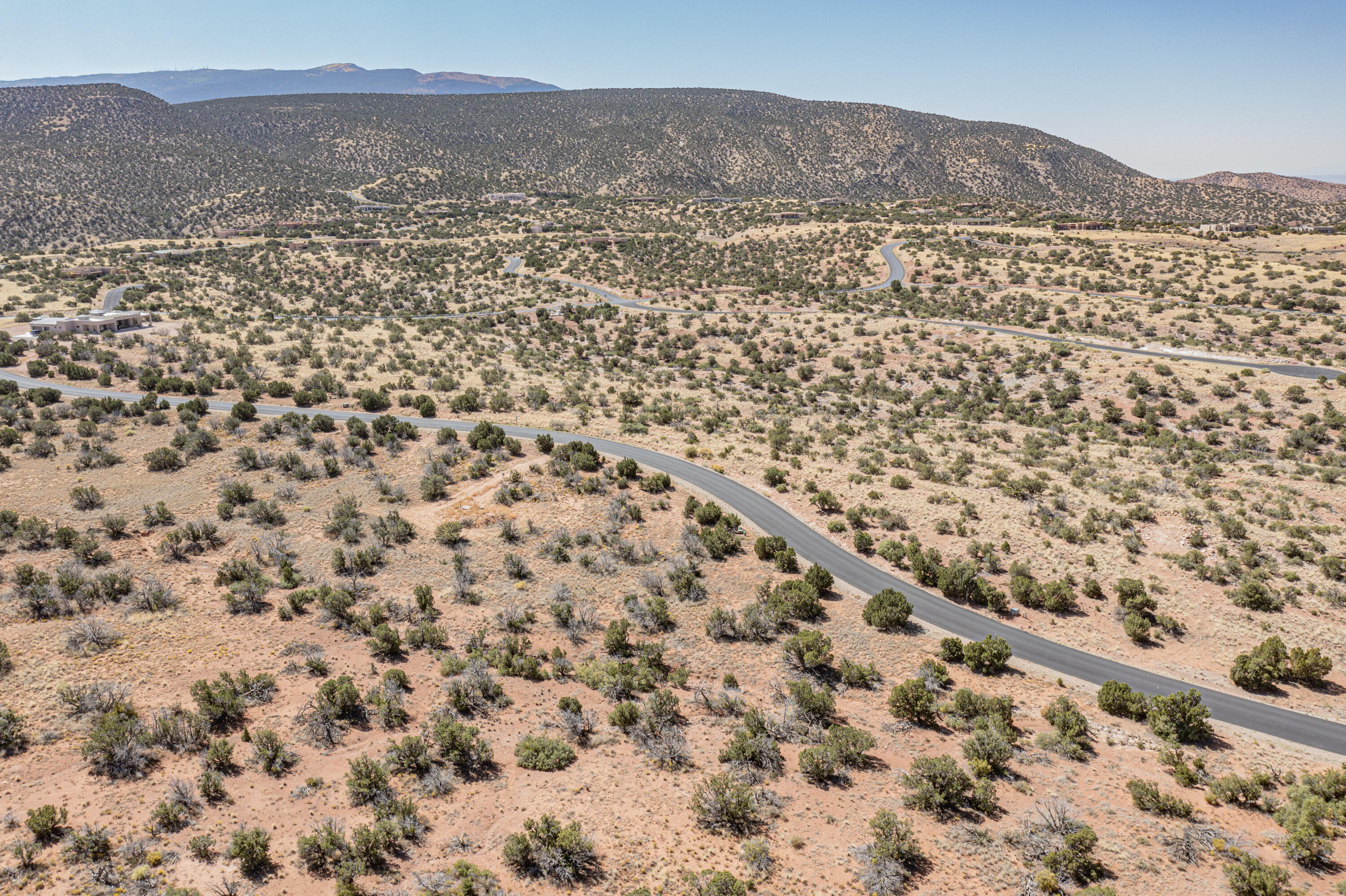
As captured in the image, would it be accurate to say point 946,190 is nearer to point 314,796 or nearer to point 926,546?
point 926,546

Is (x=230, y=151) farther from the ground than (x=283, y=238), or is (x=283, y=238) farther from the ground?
(x=230, y=151)

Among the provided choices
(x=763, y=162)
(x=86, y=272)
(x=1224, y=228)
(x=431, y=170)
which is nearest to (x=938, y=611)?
(x=86, y=272)

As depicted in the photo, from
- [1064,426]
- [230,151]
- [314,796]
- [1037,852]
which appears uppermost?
[230,151]

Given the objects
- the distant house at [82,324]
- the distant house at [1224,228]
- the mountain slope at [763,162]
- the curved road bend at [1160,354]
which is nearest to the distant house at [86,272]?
the distant house at [82,324]

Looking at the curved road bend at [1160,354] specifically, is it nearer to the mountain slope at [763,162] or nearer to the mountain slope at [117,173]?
the mountain slope at [763,162]

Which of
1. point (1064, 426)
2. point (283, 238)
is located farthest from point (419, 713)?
point (283, 238)

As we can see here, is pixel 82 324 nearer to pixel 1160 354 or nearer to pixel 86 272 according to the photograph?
pixel 86 272

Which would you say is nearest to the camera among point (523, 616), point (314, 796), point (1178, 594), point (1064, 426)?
point (314, 796)
